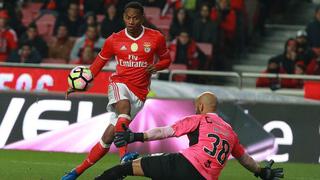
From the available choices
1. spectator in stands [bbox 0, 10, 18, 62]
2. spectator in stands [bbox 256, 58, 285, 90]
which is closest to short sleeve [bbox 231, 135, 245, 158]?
spectator in stands [bbox 256, 58, 285, 90]

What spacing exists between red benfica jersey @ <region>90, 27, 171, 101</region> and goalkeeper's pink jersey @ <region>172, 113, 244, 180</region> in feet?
7.34

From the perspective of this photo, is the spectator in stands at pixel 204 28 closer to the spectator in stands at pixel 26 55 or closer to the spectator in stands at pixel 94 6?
the spectator in stands at pixel 94 6

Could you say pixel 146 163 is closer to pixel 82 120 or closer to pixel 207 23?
pixel 82 120

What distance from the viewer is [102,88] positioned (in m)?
16.1

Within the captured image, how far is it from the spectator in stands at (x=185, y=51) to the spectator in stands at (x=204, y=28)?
67 centimetres

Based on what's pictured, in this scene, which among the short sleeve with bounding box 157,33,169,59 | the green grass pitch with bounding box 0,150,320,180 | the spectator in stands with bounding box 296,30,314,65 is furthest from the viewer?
the spectator in stands with bounding box 296,30,314,65

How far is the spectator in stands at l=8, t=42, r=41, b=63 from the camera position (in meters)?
18.7

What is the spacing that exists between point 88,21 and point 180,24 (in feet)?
5.81

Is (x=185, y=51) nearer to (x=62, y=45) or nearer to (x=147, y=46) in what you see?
(x=62, y=45)

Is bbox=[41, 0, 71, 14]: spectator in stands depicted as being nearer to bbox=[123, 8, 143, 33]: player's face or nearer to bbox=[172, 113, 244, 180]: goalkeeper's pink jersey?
bbox=[123, 8, 143, 33]: player's face

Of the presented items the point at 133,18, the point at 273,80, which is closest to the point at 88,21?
the point at 273,80

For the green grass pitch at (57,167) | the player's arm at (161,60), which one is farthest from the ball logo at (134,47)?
the green grass pitch at (57,167)

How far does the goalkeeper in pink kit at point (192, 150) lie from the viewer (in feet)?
28.9

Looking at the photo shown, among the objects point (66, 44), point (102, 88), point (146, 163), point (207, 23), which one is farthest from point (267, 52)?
point (146, 163)
